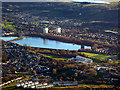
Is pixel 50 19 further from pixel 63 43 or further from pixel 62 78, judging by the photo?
pixel 62 78

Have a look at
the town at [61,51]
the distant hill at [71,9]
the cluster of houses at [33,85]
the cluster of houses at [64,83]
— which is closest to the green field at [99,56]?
the town at [61,51]

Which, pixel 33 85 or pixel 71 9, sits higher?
pixel 71 9

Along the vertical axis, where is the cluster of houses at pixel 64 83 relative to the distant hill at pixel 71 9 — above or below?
below

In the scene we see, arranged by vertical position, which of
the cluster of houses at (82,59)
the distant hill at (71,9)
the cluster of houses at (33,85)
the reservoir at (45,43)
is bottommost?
the cluster of houses at (33,85)

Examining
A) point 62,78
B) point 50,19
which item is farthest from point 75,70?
→ point 50,19

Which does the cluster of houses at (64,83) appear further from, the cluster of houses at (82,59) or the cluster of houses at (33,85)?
the cluster of houses at (82,59)

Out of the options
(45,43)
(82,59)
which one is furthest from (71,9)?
(82,59)

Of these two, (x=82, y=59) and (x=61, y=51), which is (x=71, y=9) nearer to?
(x=61, y=51)

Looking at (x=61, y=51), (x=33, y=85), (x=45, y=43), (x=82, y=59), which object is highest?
(x=45, y=43)

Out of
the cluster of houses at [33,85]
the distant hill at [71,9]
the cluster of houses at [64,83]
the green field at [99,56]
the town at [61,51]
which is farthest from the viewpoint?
the distant hill at [71,9]

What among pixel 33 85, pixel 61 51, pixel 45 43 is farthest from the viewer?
pixel 45 43

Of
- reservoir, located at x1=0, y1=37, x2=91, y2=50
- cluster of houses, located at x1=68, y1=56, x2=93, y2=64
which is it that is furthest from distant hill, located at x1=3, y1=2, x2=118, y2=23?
cluster of houses, located at x1=68, y1=56, x2=93, y2=64

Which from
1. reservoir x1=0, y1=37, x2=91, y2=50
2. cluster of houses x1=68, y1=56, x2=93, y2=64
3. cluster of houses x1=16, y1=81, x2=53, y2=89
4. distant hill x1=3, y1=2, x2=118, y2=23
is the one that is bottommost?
cluster of houses x1=16, y1=81, x2=53, y2=89

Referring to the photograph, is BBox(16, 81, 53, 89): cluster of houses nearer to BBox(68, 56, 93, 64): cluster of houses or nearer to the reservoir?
BBox(68, 56, 93, 64): cluster of houses
